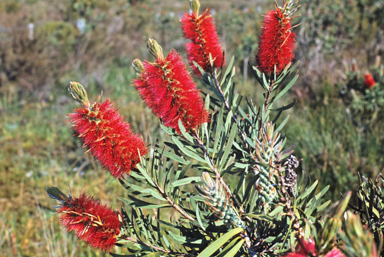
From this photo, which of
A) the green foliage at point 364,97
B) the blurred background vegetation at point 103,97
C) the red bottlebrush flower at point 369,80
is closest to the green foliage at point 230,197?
the blurred background vegetation at point 103,97

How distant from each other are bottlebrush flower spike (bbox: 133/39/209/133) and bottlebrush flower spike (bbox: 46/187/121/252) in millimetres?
257

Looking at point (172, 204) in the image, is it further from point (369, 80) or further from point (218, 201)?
point (369, 80)

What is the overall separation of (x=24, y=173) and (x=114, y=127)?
3509mm

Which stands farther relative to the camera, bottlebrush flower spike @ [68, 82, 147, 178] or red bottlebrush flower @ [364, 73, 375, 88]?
red bottlebrush flower @ [364, 73, 375, 88]

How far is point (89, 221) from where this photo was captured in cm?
71

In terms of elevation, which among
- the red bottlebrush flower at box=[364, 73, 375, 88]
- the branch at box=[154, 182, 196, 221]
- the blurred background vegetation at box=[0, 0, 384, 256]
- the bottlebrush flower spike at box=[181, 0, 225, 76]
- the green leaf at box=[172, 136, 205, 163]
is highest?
the bottlebrush flower spike at box=[181, 0, 225, 76]

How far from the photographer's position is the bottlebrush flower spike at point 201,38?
0.89 m

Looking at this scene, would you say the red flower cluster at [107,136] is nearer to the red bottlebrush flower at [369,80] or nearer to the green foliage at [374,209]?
the green foliage at [374,209]

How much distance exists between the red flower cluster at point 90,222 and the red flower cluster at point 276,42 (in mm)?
542

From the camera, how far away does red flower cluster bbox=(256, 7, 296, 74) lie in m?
0.79

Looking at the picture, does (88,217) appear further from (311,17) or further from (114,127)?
(311,17)

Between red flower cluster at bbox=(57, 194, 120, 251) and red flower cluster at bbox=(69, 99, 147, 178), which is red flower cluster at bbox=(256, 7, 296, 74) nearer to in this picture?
red flower cluster at bbox=(69, 99, 147, 178)

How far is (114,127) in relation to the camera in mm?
674

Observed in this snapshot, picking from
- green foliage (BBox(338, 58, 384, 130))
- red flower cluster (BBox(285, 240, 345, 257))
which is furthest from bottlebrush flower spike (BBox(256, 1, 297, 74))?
green foliage (BBox(338, 58, 384, 130))
